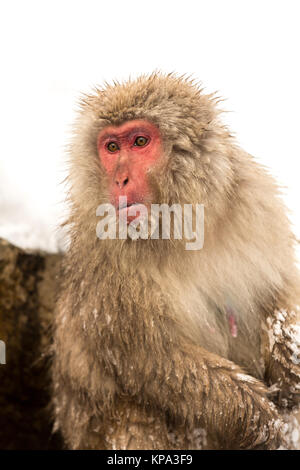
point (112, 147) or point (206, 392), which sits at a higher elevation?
point (112, 147)

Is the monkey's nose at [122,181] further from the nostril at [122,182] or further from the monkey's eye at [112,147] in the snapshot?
the monkey's eye at [112,147]

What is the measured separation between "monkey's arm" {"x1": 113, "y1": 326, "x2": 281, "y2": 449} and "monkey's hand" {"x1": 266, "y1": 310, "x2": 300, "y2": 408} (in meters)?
0.12

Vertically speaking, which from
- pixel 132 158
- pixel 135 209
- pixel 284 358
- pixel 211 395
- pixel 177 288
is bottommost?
pixel 211 395

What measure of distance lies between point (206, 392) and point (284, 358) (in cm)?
33

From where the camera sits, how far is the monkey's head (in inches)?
67.0

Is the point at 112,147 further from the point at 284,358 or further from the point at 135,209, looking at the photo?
the point at 284,358

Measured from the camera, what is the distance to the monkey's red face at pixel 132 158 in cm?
167

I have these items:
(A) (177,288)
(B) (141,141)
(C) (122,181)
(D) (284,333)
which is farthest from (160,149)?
(D) (284,333)

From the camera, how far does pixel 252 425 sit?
176 centimetres

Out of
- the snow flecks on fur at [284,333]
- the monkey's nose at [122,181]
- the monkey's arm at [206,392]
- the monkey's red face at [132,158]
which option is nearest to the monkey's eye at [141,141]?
the monkey's red face at [132,158]

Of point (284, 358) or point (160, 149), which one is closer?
point (160, 149)

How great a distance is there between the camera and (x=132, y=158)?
1.73 meters

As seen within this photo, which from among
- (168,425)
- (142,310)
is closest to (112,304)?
(142,310)

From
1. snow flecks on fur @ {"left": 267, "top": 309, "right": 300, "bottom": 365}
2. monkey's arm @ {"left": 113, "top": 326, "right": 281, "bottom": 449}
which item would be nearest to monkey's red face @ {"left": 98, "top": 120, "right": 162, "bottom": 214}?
monkey's arm @ {"left": 113, "top": 326, "right": 281, "bottom": 449}
